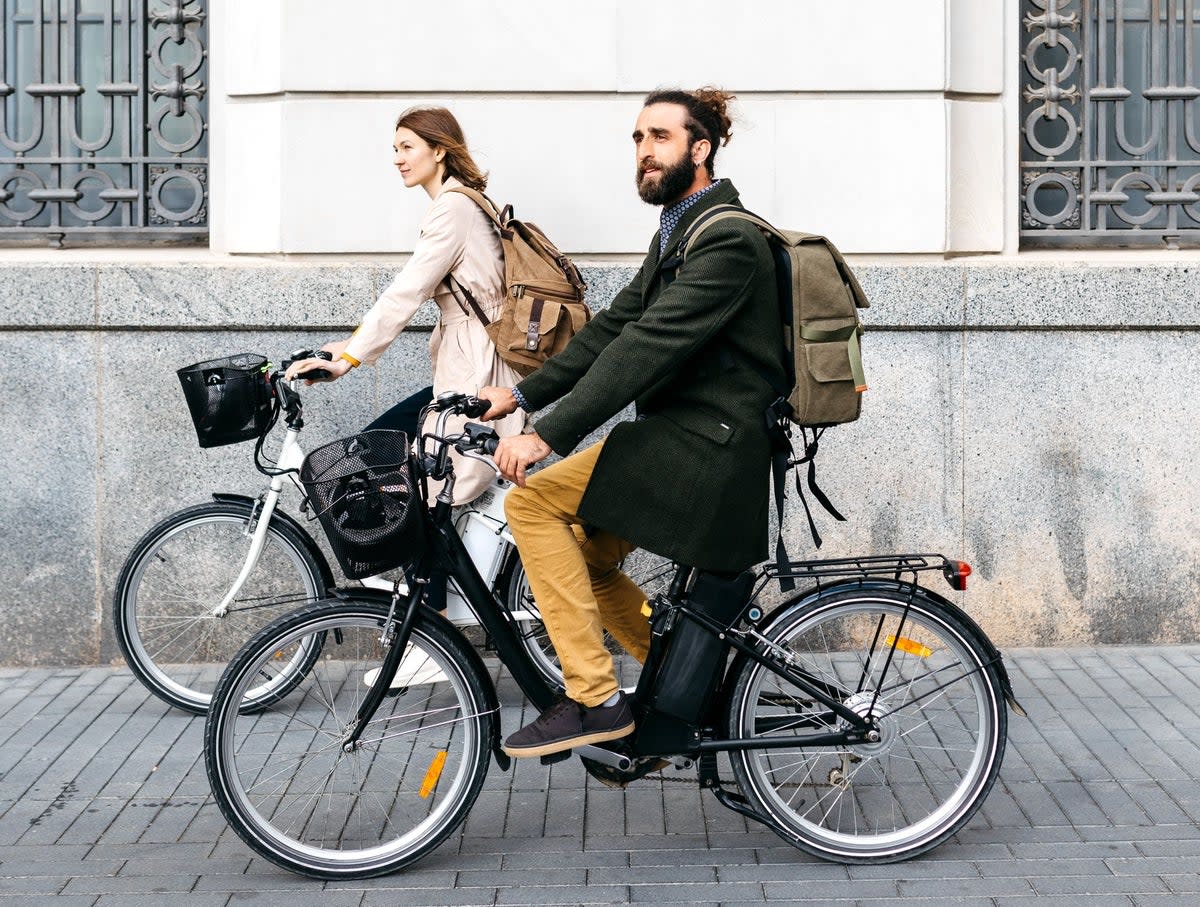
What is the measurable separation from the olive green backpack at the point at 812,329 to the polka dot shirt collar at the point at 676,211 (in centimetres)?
10

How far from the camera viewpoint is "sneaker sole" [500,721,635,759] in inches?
165

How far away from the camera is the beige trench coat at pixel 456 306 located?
551cm

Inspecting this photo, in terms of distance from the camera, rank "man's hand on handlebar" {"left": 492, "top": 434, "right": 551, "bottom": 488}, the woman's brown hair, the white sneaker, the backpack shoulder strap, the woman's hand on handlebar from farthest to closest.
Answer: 1. the woman's brown hair
2. the woman's hand on handlebar
3. the white sneaker
4. the backpack shoulder strap
5. "man's hand on handlebar" {"left": 492, "top": 434, "right": 551, "bottom": 488}

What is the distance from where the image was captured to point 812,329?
4.08 metres

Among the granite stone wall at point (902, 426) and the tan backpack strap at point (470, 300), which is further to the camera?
the granite stone wall at point (902, 426)

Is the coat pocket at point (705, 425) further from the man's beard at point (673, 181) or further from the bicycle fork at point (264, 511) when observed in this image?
the bicycle fork at point (264, 511)

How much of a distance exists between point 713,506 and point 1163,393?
131 inches

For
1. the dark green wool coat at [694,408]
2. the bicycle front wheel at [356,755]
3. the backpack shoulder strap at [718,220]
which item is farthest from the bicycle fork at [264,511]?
the backpack shoulder strap at [718,220]

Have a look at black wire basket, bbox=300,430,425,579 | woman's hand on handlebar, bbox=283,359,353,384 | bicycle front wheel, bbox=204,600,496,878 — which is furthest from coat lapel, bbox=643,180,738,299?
woman's hand on handlebar, bbox=283,359,353,384

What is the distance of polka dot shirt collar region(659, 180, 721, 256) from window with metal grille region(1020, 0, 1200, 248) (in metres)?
3.21

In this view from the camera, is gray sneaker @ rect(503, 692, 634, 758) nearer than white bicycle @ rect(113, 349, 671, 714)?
Yes

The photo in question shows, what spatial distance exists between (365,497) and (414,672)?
1.69 ft

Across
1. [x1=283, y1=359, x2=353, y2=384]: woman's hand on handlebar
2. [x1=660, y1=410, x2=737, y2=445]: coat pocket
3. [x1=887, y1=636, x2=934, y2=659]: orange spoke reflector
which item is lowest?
[x1=887, y1=636, x2=934, y2=659]: orange spoke reflector

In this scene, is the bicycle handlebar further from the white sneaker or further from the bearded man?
the white sneaker
